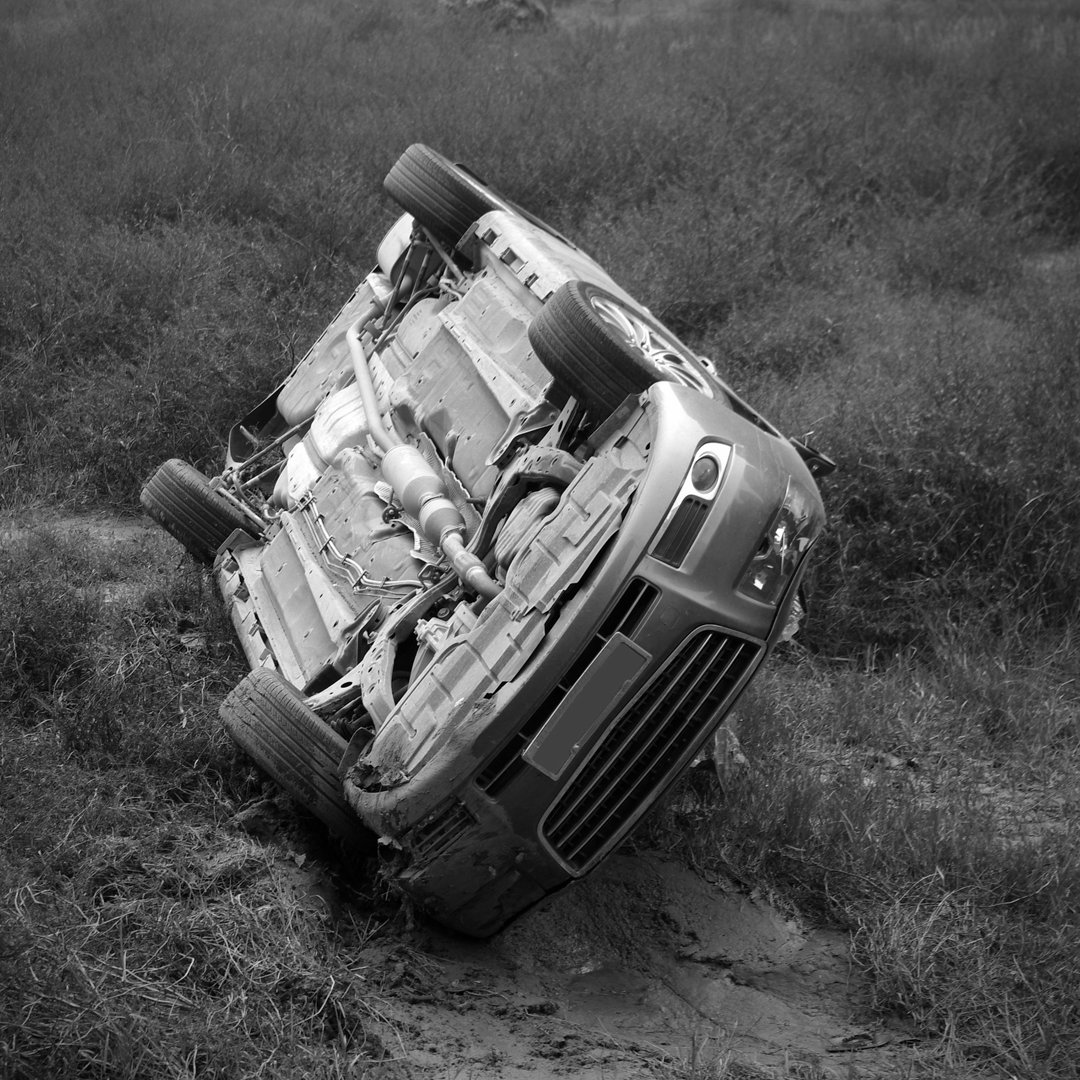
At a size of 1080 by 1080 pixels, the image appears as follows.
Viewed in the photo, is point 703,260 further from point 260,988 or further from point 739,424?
point 260,988

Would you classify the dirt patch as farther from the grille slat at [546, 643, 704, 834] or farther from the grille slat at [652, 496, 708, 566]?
the grille slat at [652, 496, 708, 566]

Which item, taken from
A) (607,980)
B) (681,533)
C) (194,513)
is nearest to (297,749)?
(607,980)

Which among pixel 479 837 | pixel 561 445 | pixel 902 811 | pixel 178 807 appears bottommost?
pixel 902 811

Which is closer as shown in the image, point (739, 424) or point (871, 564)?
point (739, 424)

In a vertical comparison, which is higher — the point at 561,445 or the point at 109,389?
the point at 561,445

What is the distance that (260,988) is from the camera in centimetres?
288

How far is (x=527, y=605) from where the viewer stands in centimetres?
308

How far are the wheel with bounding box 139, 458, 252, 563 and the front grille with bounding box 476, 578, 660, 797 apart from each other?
2.16 m

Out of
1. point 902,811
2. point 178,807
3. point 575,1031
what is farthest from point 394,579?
point 902,811

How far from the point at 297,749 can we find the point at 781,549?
1355mm

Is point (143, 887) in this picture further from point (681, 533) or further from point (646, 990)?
point (681, 533)

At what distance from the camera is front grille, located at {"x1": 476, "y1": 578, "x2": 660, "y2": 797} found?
3000 mm

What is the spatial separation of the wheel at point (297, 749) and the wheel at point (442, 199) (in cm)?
232

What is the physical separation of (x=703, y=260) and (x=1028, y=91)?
156 inches
